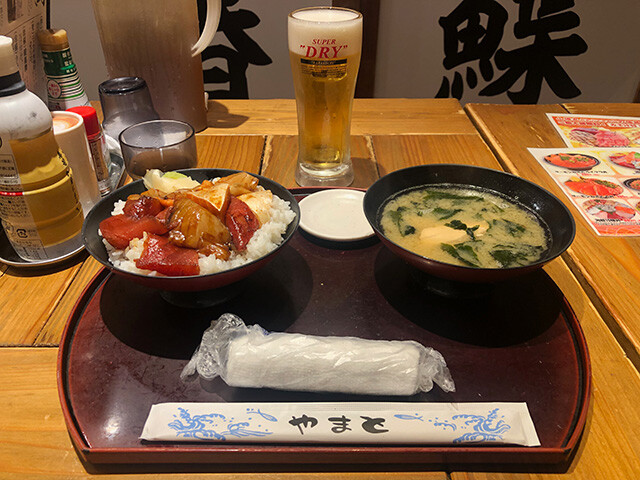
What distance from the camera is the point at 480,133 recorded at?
1979mm

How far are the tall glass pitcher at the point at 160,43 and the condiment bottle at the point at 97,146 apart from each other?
0.39 meters

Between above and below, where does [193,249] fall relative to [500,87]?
above

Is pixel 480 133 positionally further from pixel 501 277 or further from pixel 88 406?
pixel 88 406

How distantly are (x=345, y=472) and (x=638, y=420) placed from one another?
546mm

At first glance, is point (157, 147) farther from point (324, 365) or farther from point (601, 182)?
point (601, 182)

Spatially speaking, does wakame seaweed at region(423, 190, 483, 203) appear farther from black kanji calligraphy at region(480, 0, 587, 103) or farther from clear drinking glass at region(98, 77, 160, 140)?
black kanji calligraphy at region(480, 0, 587, 103)

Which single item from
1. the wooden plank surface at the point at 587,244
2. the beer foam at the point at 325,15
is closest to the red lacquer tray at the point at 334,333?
the wooden plank surface at the point at 587,244

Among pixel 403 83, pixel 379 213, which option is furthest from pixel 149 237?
pixel 403 83

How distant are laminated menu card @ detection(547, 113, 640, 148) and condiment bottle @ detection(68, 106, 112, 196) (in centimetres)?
173

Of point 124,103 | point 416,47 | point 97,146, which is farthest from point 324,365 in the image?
point 416,47

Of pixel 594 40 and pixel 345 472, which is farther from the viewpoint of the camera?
pixel 594 40

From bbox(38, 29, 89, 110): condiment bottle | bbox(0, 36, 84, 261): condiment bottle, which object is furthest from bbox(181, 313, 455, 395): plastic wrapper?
bbox(38, 29, 89, 110): condiment bottle

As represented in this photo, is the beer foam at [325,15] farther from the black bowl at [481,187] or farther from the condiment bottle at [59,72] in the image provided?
the condiment bottle at [59,72]

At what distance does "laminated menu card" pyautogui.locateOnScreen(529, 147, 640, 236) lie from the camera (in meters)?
1.44
